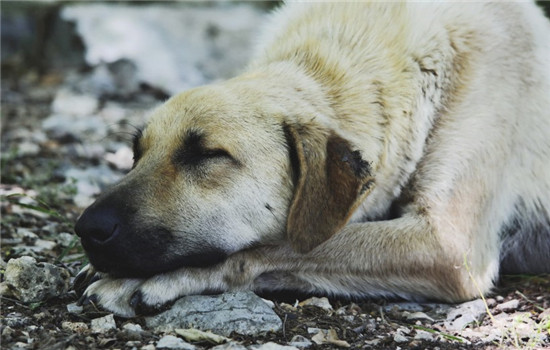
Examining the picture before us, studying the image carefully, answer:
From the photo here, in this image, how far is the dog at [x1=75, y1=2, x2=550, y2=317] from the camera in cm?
300

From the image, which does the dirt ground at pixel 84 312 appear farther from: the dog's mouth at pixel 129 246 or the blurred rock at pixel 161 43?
the blurred rock at pixel 161 43

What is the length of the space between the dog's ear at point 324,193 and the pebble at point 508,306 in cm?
89

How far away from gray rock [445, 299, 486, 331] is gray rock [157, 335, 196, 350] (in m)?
1.23

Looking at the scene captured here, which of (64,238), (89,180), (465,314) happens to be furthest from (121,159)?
(465,314)

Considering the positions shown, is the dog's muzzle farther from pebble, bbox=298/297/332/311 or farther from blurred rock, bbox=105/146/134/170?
blurred rock, bbox=105/146/134/170

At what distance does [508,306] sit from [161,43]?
5695 millimetres

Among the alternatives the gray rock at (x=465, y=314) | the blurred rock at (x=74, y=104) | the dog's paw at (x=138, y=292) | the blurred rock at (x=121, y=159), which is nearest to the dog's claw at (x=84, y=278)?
the dog's paw at (x=138, y=292)

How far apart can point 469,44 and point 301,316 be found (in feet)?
5.55

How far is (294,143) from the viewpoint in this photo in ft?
Result: 10.3

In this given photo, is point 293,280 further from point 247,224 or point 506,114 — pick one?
point 506,114

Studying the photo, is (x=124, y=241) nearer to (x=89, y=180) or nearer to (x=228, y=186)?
(x=228, y=186)

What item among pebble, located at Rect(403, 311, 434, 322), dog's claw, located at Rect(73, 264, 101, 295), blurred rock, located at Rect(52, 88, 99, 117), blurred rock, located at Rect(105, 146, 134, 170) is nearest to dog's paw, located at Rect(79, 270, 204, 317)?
dog's claw, located at Rect(73, 264, 101, 295)

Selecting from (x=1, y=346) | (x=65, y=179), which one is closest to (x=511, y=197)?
(x=1, y=346)

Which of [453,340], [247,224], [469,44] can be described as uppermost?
[469,44]
